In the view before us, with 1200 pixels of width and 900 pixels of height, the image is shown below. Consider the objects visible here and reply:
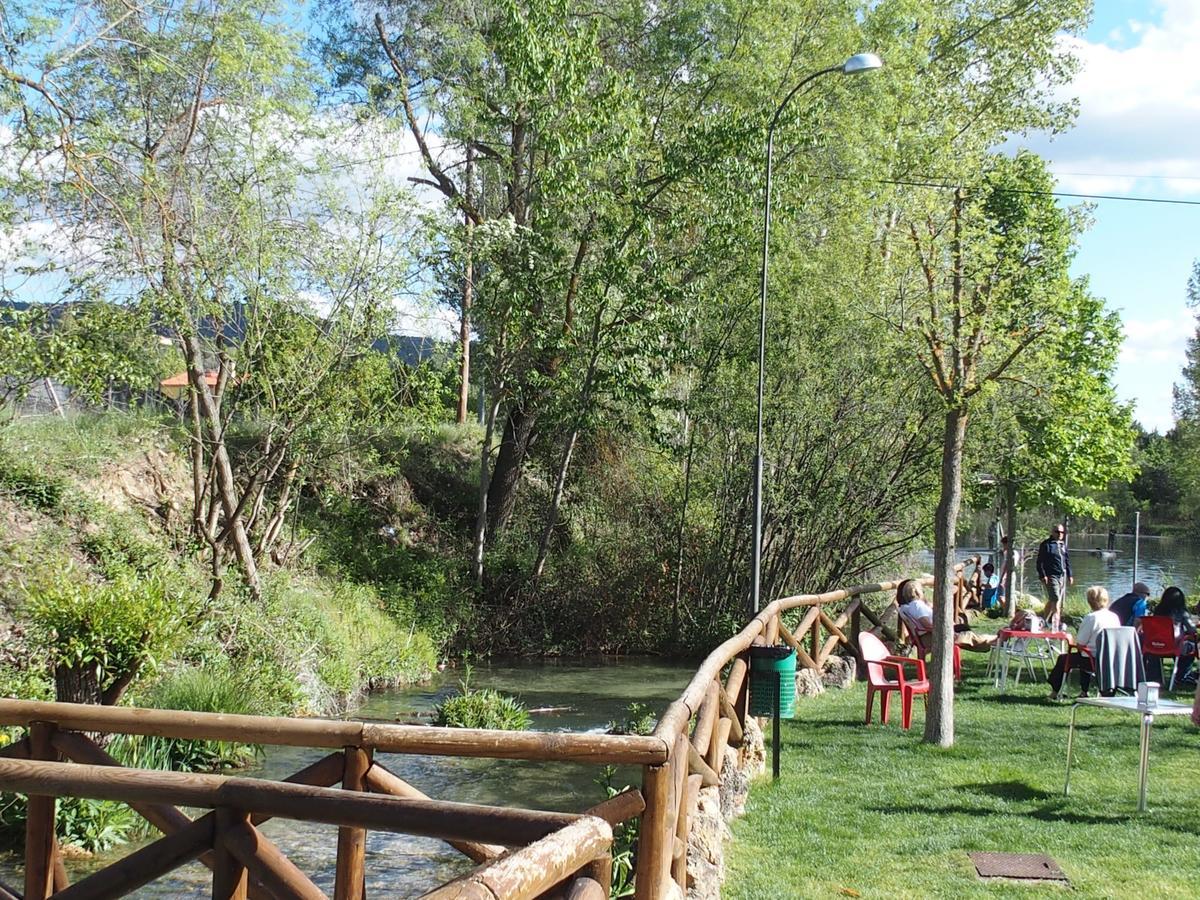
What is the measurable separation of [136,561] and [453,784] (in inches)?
223

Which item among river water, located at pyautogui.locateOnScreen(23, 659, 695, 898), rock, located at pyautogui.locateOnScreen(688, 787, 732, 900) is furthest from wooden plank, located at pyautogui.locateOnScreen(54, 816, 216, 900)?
river water, located at pyautogui.locateOnScreen(23, 659, 695, 898)

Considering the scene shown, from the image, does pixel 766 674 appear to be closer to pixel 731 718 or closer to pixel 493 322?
pixel 731 718

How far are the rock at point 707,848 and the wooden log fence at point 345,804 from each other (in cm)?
14

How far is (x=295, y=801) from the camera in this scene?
3160 millimetres

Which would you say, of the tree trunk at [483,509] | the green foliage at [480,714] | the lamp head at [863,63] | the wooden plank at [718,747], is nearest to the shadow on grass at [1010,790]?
the wooden plank at [718,747]

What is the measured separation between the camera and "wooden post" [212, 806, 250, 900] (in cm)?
333

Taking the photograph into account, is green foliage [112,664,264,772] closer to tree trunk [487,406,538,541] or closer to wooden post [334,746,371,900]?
wooden post [334,746,371,900]

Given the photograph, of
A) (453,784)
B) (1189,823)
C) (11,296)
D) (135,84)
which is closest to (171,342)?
(11,296)

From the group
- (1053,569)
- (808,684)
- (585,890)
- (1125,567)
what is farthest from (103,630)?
(1125,567)

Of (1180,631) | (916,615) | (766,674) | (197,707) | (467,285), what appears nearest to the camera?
(766,674)

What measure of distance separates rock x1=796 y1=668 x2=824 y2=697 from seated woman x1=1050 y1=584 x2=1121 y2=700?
2.59 m

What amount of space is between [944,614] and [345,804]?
732 cm

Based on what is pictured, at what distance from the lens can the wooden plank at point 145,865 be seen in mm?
3281

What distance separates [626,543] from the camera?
20016 millimetres
